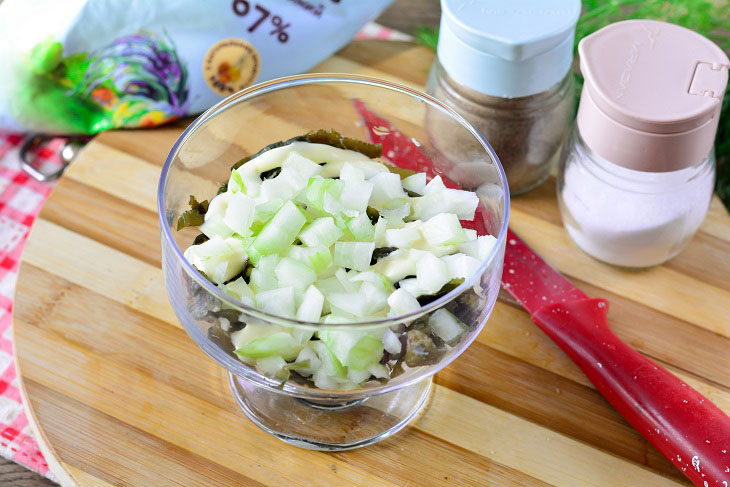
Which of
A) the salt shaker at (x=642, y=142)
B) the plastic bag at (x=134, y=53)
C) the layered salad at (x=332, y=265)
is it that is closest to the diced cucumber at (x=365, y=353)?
the layered salad at (x=332, y=265)

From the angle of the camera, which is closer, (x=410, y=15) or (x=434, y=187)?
(x=434, y=187)

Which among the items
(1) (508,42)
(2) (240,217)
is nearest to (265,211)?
(2) (240,217)

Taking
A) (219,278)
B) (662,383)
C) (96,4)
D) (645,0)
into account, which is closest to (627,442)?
(662,383)

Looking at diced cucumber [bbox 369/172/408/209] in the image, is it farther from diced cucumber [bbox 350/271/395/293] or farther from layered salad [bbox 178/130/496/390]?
diced cucumber [bbox 350/271/395/293]

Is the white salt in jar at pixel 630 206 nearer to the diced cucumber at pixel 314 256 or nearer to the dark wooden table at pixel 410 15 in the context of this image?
the diced cucumber at pixel 314 256

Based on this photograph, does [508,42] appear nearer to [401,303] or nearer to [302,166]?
[302,166]

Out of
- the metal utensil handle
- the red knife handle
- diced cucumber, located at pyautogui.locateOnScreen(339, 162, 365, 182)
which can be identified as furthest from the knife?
the metal utensil handle
